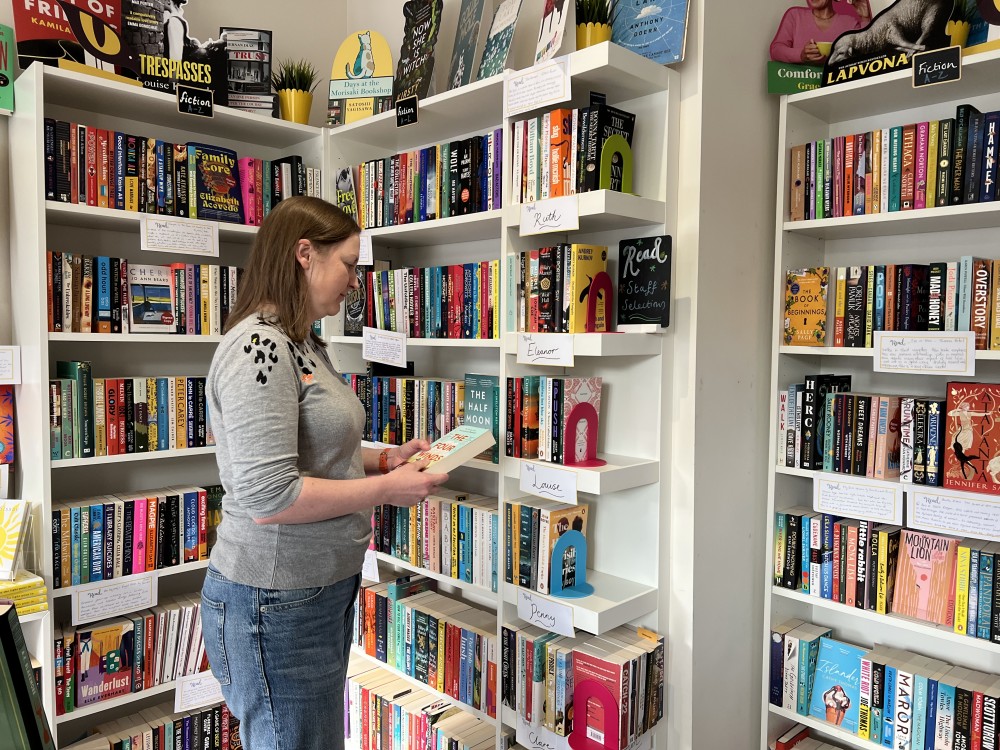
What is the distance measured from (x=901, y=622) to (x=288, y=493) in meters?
1.46

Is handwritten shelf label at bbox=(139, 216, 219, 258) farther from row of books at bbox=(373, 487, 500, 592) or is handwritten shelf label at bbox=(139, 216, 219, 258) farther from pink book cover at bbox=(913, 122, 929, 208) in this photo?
pink book cover at bbox=(913, 122, 929, 208)

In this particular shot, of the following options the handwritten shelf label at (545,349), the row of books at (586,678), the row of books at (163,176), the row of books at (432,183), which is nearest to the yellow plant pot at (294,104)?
the row of books at (163,176)

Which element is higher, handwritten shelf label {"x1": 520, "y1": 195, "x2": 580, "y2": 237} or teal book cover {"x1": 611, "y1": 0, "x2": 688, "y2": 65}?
teal book cover {"x1": 611, "y1": 0, "x2": 688, "y2": 65}

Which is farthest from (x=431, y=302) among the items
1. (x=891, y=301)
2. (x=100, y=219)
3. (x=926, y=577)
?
(x=926, y=577)

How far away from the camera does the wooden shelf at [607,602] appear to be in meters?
1.69

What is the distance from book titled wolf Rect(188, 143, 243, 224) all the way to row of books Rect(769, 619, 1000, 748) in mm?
2078

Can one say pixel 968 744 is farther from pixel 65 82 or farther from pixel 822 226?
pixel 65 82

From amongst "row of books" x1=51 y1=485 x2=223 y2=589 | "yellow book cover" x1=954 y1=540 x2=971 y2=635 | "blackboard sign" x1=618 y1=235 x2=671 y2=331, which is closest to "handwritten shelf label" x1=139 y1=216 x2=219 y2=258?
"row of books" x1=51 y1=485 x2=223 y2=589

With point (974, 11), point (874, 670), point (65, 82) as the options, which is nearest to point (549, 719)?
point (874, 670)

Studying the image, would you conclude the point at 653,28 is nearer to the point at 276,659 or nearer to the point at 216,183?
the point at 216,183

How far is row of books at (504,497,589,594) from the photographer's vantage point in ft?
5.96

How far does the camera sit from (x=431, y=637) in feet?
7.27

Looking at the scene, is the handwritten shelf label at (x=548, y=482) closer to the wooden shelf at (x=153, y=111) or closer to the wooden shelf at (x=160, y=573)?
the wooden shelf at (x=160, y=573)

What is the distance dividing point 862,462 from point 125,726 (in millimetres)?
2273
